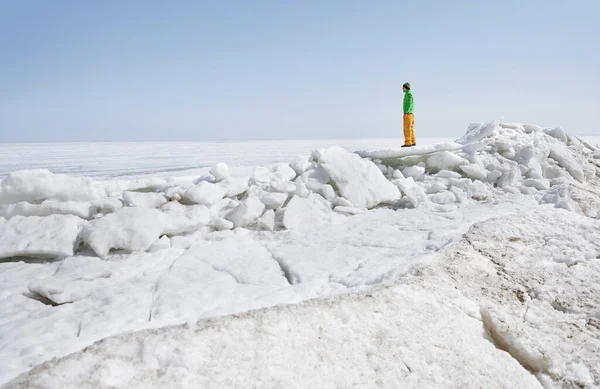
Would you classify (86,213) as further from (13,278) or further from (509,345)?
(509,345)

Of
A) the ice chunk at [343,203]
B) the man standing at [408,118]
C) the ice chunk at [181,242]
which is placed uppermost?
the man standing at [408,118]

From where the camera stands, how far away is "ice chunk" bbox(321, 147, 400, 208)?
170 inches

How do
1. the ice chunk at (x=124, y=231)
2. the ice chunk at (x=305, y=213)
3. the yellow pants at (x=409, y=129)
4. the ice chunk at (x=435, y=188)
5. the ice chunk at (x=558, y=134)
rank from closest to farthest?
the ice chunk at (x=124, y=231), the ice chunk at (x=305, y=213), the ice chunk at (x=435, y=188), the ice chunk at (x=558, y=134), the yellow pants at (x=409, y=129)

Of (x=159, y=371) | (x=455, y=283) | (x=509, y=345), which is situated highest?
(x=159, y=371)

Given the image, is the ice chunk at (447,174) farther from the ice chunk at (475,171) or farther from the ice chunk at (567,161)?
the ice chunk at (567,161)

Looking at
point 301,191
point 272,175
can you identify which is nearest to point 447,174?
point 301,191

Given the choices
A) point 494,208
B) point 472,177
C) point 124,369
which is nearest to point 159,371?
Answer: point 124,369

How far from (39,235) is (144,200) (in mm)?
875

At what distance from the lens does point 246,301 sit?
75.9 inches

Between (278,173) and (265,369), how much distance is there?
3121mm

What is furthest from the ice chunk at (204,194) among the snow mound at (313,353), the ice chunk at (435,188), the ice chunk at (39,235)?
the ice chunk at (435,188)

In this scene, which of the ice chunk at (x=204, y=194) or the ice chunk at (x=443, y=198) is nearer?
the ice chunk at (x=204, y=194)

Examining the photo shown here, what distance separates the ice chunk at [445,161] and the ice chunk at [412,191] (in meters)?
0.82

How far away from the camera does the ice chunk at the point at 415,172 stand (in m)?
5.25
